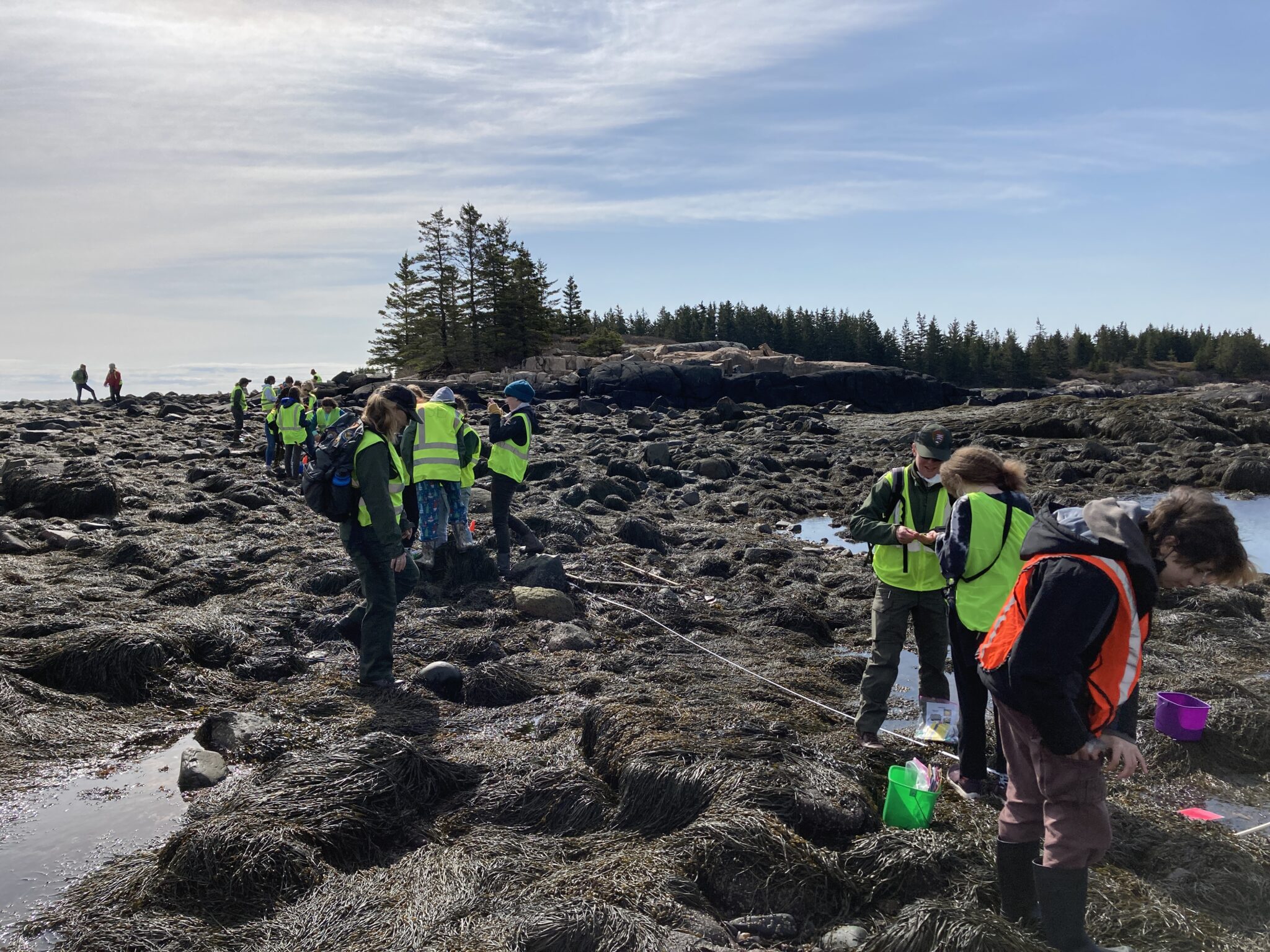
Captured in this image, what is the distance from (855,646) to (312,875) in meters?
5.90

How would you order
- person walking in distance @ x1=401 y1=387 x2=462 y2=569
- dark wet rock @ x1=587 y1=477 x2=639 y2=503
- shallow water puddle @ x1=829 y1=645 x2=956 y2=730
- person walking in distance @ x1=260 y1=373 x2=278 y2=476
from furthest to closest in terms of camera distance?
person walking in distance @ x1=260 y1=373 x2=278 y2=476
dark wet rock @ x1=587 y1=477 x2=639 y2=503
person walking in distance @ x1=401 y1=387 x2=462 y2=569
shallow water puddle @ x1=829 y1=645 x2=956 y2=730

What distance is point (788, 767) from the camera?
442 cm

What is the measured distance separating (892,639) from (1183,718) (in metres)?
1.83

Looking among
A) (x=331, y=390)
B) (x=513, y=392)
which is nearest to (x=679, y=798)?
(x=513, y=392)

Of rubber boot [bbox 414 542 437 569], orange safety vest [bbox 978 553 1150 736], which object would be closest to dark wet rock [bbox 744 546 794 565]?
rubber boot [bbox 414 542 437 569]

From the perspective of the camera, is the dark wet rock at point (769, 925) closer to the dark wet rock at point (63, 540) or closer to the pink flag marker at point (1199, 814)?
the pink flag marker at point (1199, 814)

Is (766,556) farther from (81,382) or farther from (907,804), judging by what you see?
(81,382)

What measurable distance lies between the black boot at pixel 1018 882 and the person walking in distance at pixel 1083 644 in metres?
0.17

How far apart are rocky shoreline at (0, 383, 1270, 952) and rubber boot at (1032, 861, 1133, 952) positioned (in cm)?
13

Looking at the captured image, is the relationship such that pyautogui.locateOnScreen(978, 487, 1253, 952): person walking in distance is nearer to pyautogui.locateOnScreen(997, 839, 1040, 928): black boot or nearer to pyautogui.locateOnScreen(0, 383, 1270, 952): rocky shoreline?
pyautogui.locateOnScreen(997, 839, 1040, 928): black boot

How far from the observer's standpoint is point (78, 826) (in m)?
A: 4.41

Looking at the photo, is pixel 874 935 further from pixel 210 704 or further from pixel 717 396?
pixel 717 396

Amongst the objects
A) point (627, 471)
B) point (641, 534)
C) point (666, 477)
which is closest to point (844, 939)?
point (641, 534)

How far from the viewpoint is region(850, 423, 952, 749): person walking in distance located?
5090 millimetres
